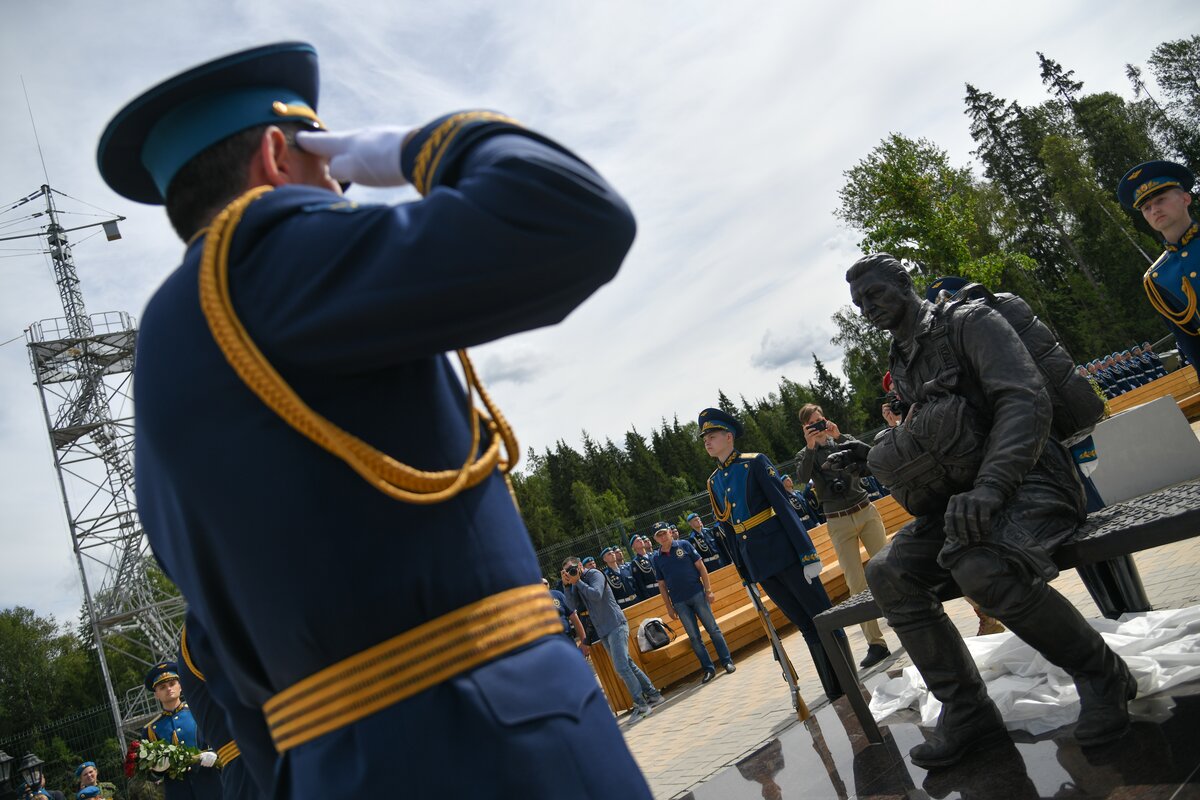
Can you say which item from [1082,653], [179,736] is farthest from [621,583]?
[1082,653]

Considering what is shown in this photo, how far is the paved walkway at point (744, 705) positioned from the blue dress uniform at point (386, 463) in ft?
13.8

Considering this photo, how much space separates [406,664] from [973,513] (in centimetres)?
292

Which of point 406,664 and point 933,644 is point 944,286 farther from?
point 406,664

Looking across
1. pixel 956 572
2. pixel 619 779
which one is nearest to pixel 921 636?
pixel 956 572

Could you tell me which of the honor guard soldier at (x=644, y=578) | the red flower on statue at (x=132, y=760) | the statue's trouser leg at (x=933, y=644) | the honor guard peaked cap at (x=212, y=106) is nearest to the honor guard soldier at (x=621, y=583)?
the honor guard soldier at (x=644, y=578)

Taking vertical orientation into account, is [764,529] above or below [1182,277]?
below

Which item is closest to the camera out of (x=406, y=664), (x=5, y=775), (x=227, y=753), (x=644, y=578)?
(x=406, y=664)

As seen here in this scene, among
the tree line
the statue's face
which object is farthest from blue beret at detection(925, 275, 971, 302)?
the tree line

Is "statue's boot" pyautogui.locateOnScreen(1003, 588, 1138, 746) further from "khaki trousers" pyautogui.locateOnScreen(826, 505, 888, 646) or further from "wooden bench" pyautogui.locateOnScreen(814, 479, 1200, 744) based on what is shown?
"khaki trousers" pyautogui.locateOnScreen(826, 505, 888, 646)

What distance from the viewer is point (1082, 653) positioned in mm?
3576

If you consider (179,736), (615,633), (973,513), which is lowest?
(615,633)

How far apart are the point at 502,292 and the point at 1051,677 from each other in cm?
415

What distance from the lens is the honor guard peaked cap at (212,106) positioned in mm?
1486

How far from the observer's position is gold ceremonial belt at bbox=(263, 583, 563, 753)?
1237 millimetres
